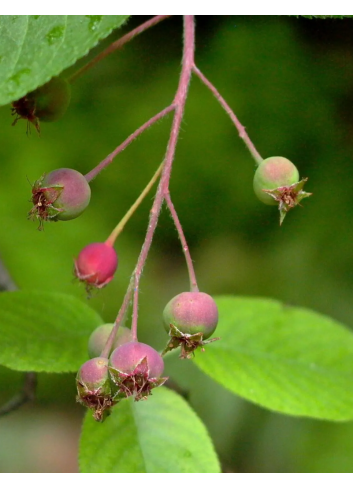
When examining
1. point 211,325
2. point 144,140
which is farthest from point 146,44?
point 211,325

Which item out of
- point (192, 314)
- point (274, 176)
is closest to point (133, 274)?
point (192, 314)

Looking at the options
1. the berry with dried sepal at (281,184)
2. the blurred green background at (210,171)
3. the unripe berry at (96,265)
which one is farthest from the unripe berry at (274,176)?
the blurred green background at (210,171)

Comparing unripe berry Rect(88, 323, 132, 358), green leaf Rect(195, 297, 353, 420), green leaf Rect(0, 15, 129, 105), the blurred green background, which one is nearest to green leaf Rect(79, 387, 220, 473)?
green leaf Rect(195, 297, 353, 420)

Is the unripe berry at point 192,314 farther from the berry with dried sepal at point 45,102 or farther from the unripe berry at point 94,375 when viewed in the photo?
the berry with dried sepal at point 45,102

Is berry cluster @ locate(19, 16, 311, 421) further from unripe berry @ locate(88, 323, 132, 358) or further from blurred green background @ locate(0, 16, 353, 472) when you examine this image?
blurred green background @ locate(0, 16, 353, 472)
